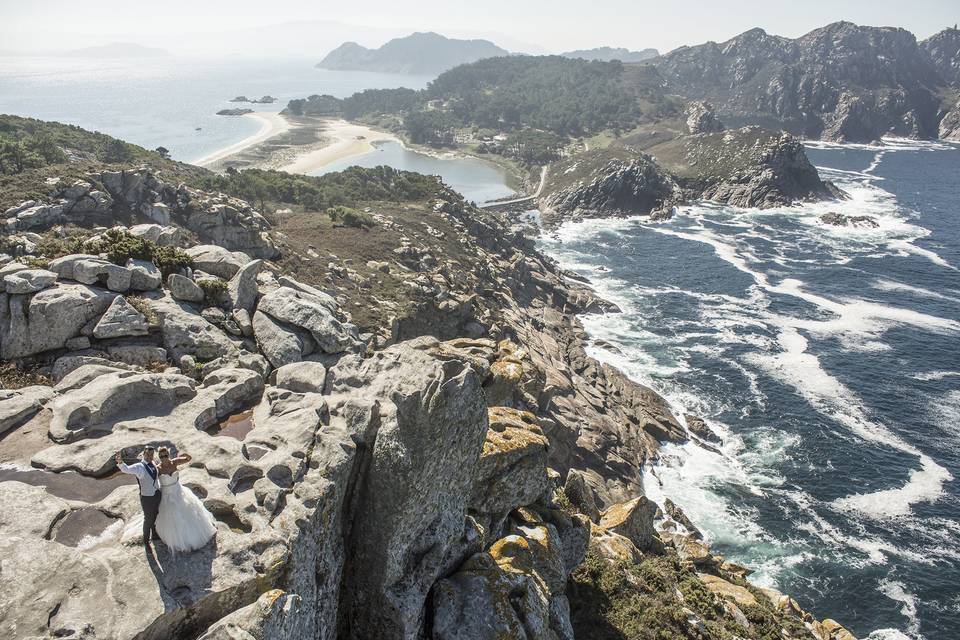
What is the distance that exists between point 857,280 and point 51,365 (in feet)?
343

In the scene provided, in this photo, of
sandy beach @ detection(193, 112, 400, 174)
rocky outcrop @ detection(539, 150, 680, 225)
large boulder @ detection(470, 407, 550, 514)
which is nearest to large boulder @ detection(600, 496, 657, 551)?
large boulder @ detection(470, 407, 550, 514)

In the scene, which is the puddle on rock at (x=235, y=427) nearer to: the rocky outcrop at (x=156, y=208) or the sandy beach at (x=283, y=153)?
the rocky outcrop at (x=156, y=208)

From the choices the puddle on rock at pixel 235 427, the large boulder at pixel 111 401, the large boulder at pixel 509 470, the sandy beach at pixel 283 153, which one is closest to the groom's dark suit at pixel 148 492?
the puddle on rock at pixel 235 427

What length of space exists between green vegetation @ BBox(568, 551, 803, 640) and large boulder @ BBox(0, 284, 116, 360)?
2117 centimetres

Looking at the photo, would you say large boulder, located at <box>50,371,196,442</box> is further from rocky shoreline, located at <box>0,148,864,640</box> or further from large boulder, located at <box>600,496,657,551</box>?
large boulder, located at <box>600,496,657,551</box>

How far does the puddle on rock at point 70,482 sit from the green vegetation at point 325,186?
201 ft

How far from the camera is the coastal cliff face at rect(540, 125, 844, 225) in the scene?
14000cm

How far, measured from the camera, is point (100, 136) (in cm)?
8012

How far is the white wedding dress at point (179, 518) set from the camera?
33.4ft

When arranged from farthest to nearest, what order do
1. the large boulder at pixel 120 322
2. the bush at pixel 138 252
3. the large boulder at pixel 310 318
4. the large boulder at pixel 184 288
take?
the large boulder at pixel 310 318 → the bush at pixel 138 252 → the large boulder at pixel 184 288 → the large boulder at pixel 120 322

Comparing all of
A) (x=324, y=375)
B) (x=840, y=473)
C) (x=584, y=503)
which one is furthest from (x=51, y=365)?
(x=840, y=473)

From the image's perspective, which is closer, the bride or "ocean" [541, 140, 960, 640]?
the bride

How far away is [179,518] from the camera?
10273 mm

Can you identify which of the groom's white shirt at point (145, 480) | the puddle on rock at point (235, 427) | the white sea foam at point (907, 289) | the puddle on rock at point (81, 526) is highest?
the groom's white shirt at point (145, 480)
